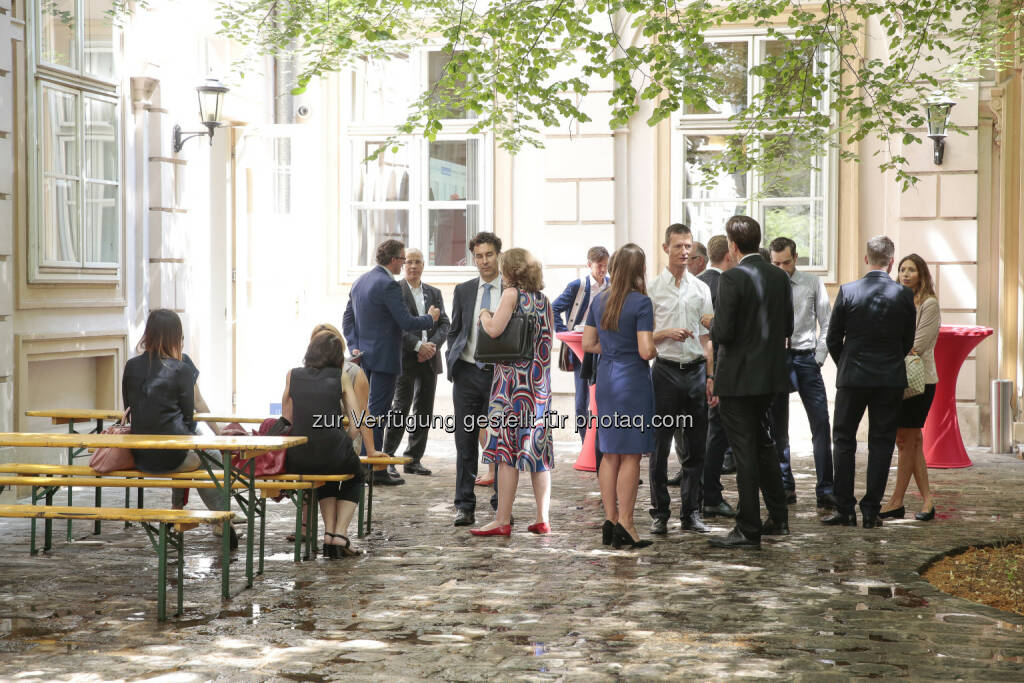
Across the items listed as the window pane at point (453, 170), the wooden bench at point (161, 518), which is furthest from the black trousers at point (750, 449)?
the window pane at point (453, 170)

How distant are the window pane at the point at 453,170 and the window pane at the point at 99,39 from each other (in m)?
4.16

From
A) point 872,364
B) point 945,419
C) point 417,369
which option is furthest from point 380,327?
point 945,419

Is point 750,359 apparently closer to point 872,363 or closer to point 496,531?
point 872,363

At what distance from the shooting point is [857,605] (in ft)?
19.6

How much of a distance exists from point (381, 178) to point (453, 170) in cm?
88

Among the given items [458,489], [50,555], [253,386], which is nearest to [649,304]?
[458,489]

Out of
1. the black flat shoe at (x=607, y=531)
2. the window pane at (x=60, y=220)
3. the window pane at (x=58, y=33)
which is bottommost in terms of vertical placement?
the black flat shoe at (x=607, y=531)

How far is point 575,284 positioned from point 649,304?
3735mm

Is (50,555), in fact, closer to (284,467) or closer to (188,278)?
(284,467)

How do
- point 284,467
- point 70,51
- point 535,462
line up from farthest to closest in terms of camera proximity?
point 70,51 → point 535,462 → point 284,467

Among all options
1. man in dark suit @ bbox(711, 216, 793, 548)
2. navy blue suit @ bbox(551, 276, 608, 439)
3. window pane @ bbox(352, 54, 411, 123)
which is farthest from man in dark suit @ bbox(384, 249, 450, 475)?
window pane @ bbox(352, 54, 411, 123)

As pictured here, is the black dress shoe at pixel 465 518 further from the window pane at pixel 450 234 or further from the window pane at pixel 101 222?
the window pane at pixel 450 234

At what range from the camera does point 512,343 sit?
7.56 m

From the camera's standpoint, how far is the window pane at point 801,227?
1357cm
